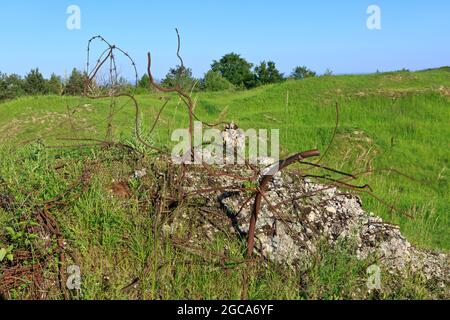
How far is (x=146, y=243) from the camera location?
118 inches

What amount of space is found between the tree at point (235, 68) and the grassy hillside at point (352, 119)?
27.5 meters

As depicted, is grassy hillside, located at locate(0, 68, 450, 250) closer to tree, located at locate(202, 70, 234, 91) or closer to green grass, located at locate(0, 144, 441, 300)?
green grass, located at locate(0, 144, 441, 300)

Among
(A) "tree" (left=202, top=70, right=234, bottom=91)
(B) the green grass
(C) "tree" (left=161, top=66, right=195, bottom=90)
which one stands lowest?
(B) the green grass

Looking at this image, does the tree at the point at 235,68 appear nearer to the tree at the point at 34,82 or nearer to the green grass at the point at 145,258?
the tree at the point at 34,82

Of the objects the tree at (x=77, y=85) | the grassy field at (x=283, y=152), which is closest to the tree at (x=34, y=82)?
the grassy field at (x=283, y=152)

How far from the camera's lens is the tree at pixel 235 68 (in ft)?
139

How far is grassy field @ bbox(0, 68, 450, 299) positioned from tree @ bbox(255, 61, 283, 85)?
949 inches

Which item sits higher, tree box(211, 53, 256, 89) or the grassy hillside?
tree box(211, 53, 256, 89)

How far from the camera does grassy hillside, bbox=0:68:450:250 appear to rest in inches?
321

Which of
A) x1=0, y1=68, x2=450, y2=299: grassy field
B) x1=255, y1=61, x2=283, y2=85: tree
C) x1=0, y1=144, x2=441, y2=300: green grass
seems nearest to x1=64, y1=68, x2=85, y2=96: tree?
x1=0, y1=68, x2=450, y2=299: grassy field

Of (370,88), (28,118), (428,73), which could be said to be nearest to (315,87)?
(370,88)

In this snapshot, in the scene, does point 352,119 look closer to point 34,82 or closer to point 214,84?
point 214,84

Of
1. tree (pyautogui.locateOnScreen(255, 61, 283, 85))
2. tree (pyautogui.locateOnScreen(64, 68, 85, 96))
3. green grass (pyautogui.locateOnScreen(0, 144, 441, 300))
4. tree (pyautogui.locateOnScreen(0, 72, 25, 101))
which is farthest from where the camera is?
tree (pyautogui.locateOnScreen(255, 61, 283, 85))

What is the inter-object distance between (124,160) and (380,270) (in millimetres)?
1949
